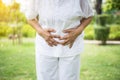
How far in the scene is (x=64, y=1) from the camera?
162cm

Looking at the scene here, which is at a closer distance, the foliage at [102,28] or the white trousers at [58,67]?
the white trousers at [58,67]

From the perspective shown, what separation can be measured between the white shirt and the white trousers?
0.03m

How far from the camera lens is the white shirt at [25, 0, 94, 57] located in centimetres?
162

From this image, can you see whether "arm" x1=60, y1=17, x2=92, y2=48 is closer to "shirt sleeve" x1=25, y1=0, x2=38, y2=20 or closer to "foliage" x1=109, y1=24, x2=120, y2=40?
"shirt sleeve" x1=25, y1=0, x2=38, y2=20

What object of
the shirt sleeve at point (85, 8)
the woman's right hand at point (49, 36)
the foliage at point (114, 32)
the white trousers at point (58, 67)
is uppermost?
the shirt sleeve at point (85, 8)

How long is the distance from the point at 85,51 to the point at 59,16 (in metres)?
5.67

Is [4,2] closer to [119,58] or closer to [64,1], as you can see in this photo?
[119,58]

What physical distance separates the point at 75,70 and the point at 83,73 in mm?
3437

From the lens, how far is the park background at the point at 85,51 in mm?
5090

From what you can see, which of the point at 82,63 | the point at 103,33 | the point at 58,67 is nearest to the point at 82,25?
the point at 58,67

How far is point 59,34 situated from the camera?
1.65 meters

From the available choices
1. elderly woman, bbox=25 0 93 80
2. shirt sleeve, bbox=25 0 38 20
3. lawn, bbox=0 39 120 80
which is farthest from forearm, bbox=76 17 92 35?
lawn, bbox=0 39 120 80

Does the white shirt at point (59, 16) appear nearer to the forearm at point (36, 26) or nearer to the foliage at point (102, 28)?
the forearm at point (36, 26)

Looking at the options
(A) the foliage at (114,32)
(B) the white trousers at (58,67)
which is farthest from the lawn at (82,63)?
(B) the white trousers at (58,67)
